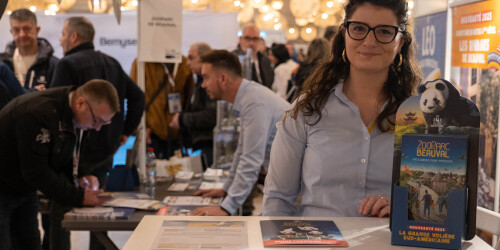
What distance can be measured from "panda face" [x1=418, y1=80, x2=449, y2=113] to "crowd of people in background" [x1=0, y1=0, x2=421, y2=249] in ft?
1.28

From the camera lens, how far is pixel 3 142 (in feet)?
9.89

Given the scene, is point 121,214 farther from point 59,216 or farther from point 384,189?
point 384,189

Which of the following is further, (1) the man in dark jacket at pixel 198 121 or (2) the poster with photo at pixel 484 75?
(1) the man in dark jacket at pixel 198 121

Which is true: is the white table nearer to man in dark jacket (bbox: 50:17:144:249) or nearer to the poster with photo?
the poster with photo

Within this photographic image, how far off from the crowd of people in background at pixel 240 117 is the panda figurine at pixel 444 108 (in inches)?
15.0

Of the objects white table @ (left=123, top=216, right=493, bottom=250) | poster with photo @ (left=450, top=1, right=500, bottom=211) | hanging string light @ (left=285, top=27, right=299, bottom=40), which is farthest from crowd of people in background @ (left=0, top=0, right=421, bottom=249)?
hanging string light @ (left=285, top=27, right=299, bottom=40)

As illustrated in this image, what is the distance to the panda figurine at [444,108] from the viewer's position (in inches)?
51.4

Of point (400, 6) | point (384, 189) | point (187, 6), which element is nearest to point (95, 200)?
point (384, 189)

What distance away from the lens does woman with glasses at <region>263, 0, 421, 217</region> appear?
1716 mm

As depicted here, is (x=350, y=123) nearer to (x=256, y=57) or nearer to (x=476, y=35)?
(x=476, y=35)

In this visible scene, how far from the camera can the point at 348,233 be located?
4.66 feet

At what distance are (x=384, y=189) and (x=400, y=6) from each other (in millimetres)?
552

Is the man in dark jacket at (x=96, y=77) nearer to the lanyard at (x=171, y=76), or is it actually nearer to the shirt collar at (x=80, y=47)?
the shirt collar at (x=80, y=47)

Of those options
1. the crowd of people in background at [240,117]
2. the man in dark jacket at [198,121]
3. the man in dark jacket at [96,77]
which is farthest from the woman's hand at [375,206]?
the man in dark jacket at [198,121]
